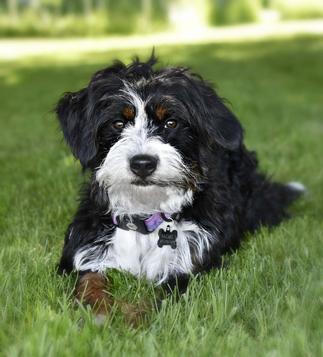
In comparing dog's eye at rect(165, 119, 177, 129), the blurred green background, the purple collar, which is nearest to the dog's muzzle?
dog's eye at rect(165, 119, 177, 129)

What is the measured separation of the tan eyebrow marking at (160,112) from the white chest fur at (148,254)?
2.34ft

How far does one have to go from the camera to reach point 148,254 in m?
4.21

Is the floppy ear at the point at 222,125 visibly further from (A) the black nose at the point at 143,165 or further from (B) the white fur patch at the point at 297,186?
(B) the white fur patch at the point at 297,186

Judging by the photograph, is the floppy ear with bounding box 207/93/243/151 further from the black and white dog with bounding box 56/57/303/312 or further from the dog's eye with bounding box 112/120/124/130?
the dog's eye with bounding box 112/120/124/130

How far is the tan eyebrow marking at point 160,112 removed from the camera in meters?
3.99

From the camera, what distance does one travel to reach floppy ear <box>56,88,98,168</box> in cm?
410

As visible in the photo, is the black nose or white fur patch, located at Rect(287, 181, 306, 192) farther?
white fur patch, located at Rect(287, 181, 306, 192)

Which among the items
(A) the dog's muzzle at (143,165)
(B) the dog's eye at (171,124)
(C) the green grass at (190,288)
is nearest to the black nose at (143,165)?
(A) the dog's muzzle at (143,165)

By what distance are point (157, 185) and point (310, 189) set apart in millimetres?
3138

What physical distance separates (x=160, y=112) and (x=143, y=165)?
412 mm

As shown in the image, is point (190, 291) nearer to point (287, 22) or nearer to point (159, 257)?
A: point (159, 257)

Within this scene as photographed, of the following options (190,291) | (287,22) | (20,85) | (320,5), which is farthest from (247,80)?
(320,5)

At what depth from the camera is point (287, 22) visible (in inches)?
1427

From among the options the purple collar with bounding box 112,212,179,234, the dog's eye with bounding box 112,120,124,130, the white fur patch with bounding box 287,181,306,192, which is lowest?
the white fur patch with bounding box 287,181,306,192
